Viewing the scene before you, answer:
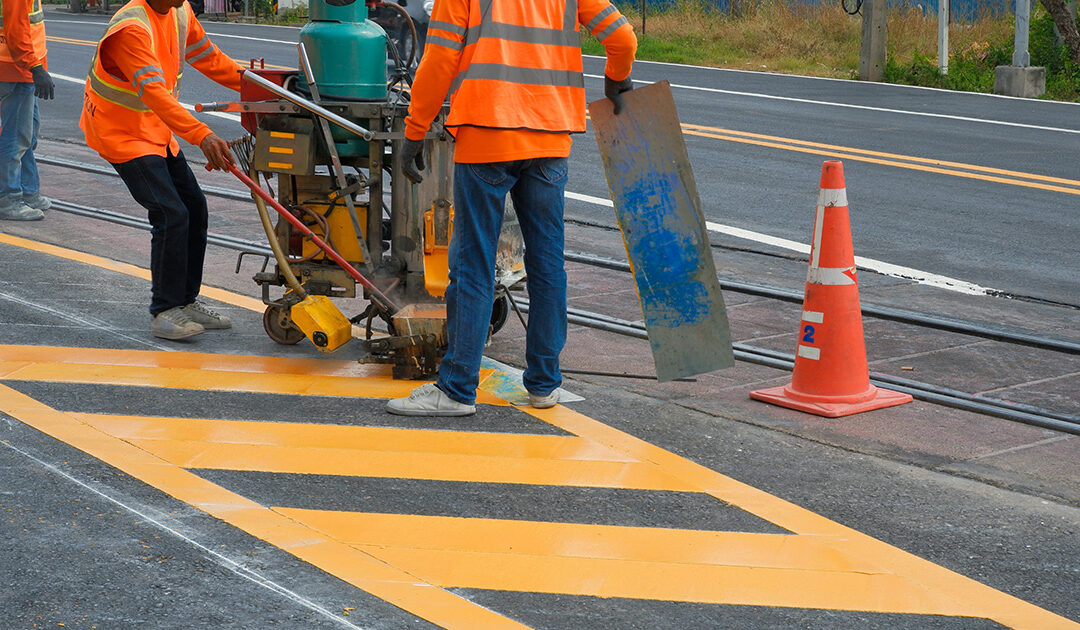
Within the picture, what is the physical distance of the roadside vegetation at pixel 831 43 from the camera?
63.2 ft

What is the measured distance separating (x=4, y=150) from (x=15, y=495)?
17.7 feet

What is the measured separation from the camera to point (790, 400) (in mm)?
5391

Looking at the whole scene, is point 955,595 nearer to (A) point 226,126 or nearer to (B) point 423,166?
(B) point 423,166

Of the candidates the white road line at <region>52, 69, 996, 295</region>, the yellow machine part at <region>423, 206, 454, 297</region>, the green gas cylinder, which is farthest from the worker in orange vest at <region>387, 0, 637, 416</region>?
the white road line at <region>52, 69, 996, 295</region>

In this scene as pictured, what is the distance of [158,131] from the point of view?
245 inches

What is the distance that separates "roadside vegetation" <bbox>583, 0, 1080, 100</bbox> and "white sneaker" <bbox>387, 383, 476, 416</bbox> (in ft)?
48.2

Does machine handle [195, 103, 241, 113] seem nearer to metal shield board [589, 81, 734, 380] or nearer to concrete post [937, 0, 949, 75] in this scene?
metal shield board [589, 81, 734, 380]

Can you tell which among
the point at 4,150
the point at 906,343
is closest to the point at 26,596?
the point at 906,343

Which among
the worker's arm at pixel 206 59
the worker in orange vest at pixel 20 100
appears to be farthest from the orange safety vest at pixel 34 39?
the worker's arm at pixel 206 59

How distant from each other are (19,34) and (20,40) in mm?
39

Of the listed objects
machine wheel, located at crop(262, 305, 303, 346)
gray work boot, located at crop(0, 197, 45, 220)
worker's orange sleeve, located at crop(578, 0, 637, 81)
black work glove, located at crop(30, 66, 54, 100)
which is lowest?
machine wheel, located at crop(262, 305, 303, 346)

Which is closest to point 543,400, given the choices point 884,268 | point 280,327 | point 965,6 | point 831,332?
point 831,332

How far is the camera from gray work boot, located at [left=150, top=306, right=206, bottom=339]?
6188 mm

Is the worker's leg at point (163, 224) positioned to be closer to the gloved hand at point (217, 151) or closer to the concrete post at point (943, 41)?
the gloved hand at point (217, 151)
